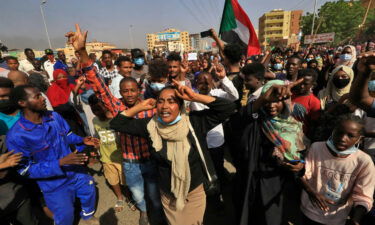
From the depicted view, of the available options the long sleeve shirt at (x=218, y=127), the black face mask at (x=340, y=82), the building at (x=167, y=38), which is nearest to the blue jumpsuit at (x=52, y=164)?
the long sleeve shirt at (x=218, y=127)

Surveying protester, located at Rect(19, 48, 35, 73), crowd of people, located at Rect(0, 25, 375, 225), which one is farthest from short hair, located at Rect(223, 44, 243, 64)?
protester, located at Rect(19, 48, 35, 73)

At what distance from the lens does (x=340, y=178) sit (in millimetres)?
1728

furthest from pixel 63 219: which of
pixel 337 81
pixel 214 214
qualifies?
pixel 337 81

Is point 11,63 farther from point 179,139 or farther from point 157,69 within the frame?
point 179,139

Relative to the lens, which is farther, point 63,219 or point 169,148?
point 63,219

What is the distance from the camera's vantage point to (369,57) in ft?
5.16

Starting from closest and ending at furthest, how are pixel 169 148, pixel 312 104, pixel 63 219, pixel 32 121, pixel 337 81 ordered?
pixel 169 148
pixel 32 121
pixel 63 219
pixel 312 104
pixel 337 81

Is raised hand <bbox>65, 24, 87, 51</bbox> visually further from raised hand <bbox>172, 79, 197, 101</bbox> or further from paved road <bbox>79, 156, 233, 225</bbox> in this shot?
paved road <bbox>79, 156, 233, 225</bbox>

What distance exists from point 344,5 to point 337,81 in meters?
63.4

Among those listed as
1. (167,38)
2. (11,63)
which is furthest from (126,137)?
(167,38)

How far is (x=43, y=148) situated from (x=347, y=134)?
3.05 metres

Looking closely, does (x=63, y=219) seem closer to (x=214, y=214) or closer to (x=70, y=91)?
(x=214, y=214)

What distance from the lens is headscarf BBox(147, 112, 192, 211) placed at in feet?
5.77

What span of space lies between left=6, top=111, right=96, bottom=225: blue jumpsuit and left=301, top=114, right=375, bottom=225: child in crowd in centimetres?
273
